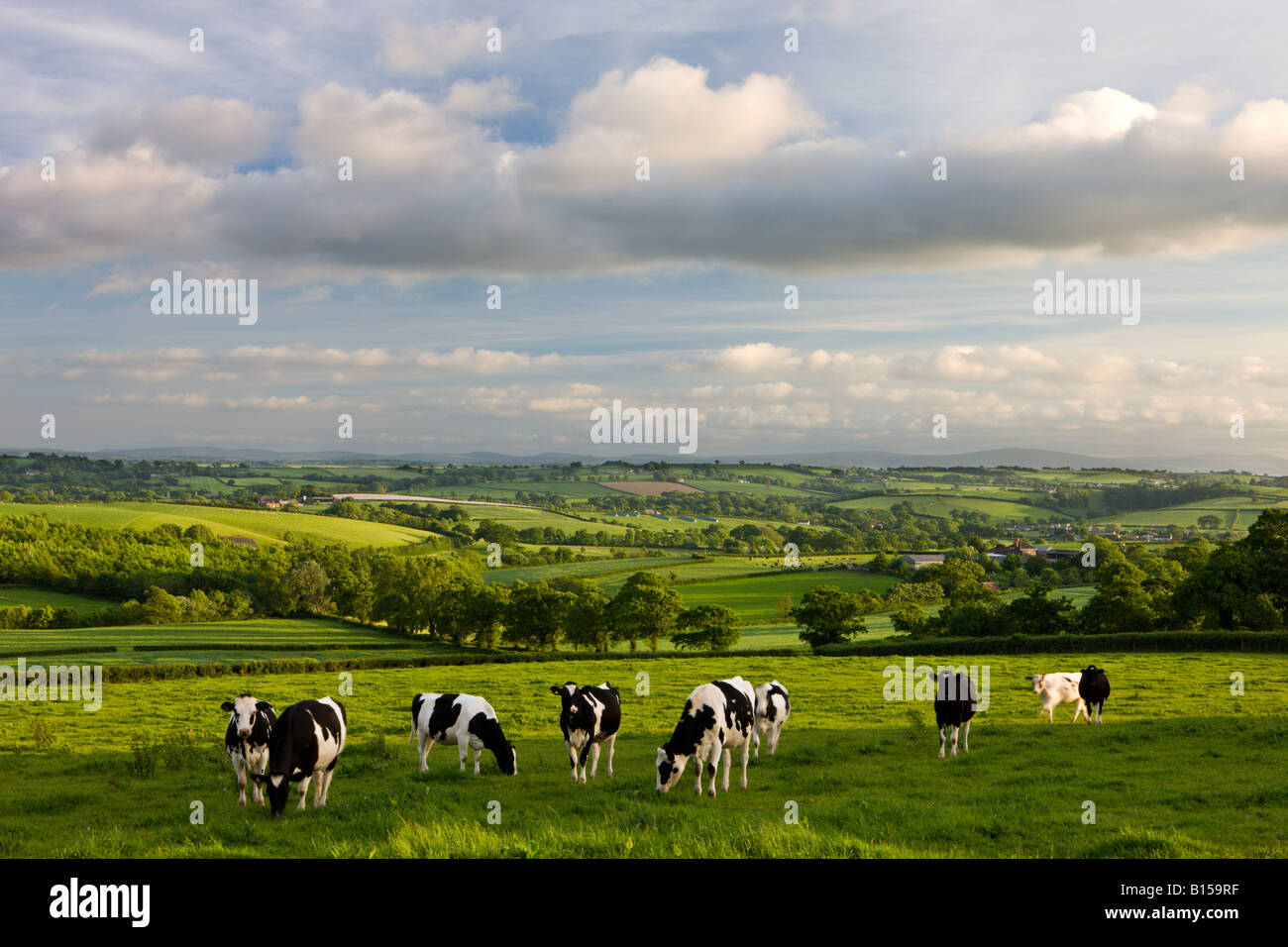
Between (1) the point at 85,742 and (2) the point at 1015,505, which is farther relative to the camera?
(2) the point at 1015,505

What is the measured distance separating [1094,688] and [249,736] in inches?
924

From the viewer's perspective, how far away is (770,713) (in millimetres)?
19922

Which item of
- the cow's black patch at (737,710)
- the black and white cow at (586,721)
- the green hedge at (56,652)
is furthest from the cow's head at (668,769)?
the green hedge at (56,652)

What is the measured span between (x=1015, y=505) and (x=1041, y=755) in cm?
17654

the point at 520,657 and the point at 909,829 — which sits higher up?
the point at 909,829

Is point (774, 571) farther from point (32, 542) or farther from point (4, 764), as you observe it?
point (32, 542)

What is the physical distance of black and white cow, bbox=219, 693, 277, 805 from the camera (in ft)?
48.2

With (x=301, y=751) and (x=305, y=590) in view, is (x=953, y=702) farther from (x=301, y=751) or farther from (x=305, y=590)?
(x=305, y=590)

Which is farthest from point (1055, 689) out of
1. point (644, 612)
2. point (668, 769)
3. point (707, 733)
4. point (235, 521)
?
point (235, 521)

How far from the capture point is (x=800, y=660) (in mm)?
45656

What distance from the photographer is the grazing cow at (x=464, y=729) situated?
17.7 meters
